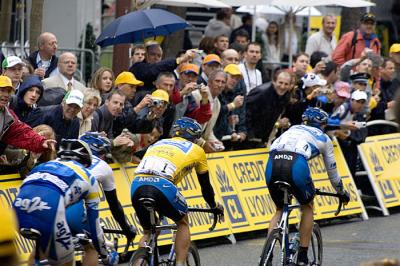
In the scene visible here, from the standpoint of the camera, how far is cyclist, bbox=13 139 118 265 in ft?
25.0

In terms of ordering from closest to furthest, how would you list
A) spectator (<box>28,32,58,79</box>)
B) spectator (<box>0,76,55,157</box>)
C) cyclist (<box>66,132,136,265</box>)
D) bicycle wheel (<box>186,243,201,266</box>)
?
cyclist (<box>66,132,136,265</box>), bicycle wheel (<box>186,243,201,266</box>), spectator (<box>0,76,55,157</box>), spectator (<box>28,32,58,79</box>)

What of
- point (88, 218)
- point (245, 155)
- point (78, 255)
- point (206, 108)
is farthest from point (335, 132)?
point (88, 218)

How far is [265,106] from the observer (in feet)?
47.0

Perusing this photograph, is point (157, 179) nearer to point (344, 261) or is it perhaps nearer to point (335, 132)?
point (344, 261)

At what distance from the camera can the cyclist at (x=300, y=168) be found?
34.8 feet

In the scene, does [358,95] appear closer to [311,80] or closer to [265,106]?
[311,80]

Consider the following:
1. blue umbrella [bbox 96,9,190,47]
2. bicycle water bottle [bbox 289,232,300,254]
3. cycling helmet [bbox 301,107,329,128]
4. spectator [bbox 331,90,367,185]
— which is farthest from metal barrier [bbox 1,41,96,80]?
bicycle water bottle [bbox 289,232,300,254]

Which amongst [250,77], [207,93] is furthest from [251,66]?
[207,93]

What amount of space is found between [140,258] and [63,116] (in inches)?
102

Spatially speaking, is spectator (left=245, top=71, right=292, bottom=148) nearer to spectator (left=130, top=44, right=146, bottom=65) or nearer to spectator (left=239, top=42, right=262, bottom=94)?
spectator (left=239, top=42, right=262, bottom=94)

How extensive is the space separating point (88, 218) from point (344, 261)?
4.69 meters

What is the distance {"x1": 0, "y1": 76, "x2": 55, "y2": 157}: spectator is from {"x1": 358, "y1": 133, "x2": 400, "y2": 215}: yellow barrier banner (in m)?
7.12

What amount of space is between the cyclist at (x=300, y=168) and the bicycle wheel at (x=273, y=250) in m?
0.25

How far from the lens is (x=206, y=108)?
1341cm
